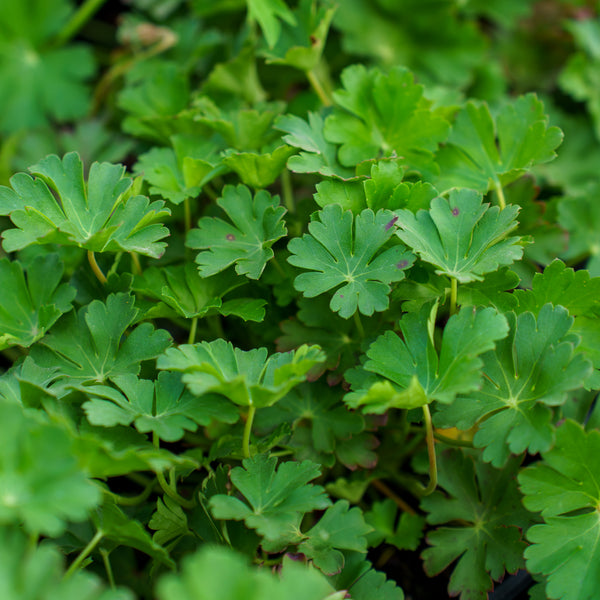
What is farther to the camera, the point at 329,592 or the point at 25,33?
the point at 25,33

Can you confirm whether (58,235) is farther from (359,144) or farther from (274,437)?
(359,144)

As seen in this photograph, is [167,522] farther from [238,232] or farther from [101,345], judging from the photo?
[238,232]

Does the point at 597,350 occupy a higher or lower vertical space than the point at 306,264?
lower

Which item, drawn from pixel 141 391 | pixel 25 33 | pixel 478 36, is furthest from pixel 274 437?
pixel 25 33

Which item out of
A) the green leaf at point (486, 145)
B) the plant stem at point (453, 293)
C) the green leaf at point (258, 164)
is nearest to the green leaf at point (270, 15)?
the green leaf at point (258, 164)

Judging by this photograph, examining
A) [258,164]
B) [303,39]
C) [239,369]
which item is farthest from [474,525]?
[303,39]

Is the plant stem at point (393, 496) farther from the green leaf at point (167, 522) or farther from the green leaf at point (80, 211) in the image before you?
the green leaf at point (80, 211)

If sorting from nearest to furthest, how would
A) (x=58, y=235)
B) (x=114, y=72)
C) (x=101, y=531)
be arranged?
(x=101, y=531) < (x=58, y=235) < (x=114, y=72)

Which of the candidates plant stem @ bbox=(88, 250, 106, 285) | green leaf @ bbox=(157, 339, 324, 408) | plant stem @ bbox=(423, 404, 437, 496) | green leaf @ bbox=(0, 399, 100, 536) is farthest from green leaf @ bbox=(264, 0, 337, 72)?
green leaf @ bbox=(0, 399, 100, 536)

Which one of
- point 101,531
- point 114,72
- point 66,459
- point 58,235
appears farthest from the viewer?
point 114,72
